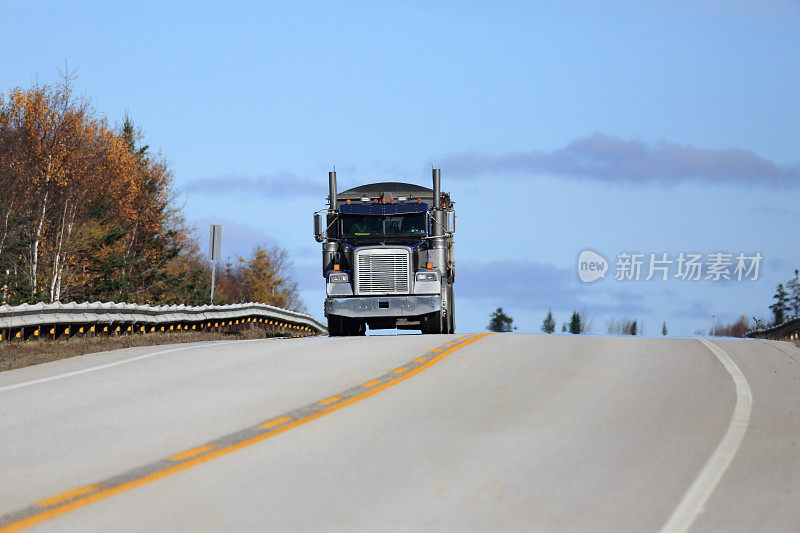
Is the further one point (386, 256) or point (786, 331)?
point (786, 331)

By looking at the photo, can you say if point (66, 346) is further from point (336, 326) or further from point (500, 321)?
point (500, 321)

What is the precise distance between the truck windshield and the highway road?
34.4 ft

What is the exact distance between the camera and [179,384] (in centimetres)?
1423

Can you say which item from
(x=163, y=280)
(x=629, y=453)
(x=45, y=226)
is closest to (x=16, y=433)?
(x=629, y=453)

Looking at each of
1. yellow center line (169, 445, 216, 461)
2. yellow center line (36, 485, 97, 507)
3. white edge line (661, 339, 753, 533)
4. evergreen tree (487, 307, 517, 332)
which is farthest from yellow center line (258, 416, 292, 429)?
evergreen tree (487, 307, 517, 332)

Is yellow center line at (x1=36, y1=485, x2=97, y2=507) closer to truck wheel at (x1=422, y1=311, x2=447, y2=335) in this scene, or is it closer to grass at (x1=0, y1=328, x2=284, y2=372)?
grass at (x1=0, y1=328, x2=284, y2=372)

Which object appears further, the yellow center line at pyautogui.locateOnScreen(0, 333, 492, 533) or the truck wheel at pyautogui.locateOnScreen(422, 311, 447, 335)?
the truck wheel at pyautogui.locateOnScreen(422, 311, 447, 335)

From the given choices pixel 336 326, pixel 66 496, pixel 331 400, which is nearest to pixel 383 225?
pixel 336 326

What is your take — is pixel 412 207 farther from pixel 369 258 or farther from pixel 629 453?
pixel 629 453

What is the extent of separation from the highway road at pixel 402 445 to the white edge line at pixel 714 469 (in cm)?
3

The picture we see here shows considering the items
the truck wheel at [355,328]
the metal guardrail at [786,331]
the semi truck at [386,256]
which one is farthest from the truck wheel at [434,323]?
the metal guardrail at [786,331]

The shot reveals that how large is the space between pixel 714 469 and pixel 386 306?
18870 millimetres

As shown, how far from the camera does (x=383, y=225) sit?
2758 centimetres

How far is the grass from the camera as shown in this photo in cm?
1845
